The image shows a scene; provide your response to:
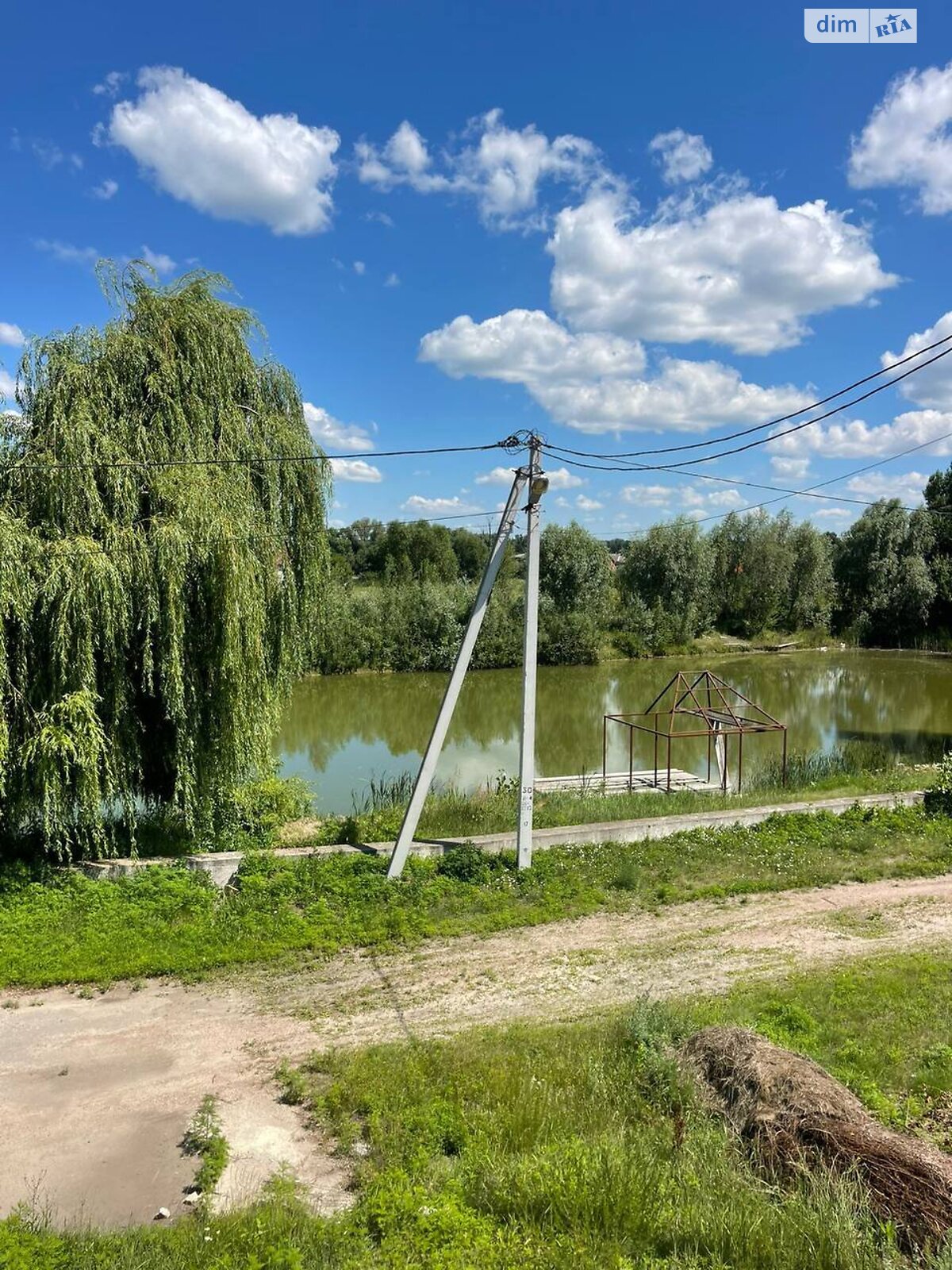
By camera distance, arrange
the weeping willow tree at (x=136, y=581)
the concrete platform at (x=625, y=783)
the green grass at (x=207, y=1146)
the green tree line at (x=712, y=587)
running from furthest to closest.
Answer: the green tree line at (x=712, y=587) → the concrete platform at (x=625, y=783) → the weeping willow tree at (x=136, y=581) → the green grass at (x=207, y=1146)

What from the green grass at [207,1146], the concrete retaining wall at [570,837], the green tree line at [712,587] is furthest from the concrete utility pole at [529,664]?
the green tree line at [712,587]

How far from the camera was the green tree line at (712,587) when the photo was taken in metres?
42.6

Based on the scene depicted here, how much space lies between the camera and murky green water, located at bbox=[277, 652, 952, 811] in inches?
829

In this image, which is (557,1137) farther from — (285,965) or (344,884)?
(344,884)

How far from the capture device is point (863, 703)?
100 feet

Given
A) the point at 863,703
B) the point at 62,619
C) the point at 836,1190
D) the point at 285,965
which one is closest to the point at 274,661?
the point at 62,619

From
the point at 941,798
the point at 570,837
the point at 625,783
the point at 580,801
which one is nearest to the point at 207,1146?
the point at 570,837

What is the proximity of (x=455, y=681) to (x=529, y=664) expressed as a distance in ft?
3.14

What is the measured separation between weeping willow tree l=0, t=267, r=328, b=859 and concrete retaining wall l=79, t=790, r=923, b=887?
0.54 metres

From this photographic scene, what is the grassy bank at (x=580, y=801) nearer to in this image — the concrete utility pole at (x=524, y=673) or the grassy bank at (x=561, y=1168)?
the concrete utility pole at (x=524, y=673)

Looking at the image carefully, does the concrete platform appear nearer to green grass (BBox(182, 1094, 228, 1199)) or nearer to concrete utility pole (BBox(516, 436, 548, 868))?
concrete utility pole (BBox(516, 436, 548, 868))

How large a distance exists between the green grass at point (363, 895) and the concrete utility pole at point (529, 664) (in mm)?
423

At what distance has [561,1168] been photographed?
13.2 ft

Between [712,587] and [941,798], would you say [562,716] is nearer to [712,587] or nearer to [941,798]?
[941,798]
